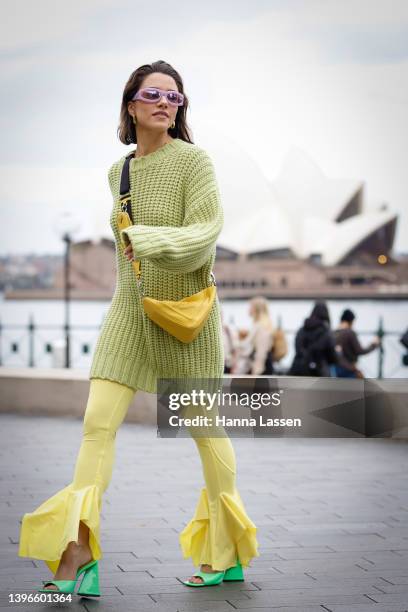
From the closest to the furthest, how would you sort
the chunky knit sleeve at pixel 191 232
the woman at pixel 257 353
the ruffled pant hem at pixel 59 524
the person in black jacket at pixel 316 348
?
the chunky knit sleeve at pixel 191 232 → the ruffled pant hem at pixel 59 524 → the person in black jacket at pixel 316 348 → the woman at pixel 257 353

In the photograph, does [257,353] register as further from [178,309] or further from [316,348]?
[178,309]

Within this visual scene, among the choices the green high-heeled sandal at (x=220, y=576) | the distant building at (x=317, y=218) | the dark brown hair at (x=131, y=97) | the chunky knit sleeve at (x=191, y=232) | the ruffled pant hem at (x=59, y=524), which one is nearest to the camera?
the chunky knit sleeve at (x=191, y=232)

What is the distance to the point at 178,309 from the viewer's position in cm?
366

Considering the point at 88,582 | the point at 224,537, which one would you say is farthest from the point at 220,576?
the point at 88,582

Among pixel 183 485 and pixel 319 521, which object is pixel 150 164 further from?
pixel 183 485

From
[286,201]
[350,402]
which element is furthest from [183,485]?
[286,201]

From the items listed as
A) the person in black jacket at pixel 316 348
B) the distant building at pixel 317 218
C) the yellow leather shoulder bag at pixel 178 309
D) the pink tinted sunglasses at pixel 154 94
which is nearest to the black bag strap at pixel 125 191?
the yellow leather shoulder bag at pixel 178 309

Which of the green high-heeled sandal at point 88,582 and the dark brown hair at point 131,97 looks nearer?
the green high-heeled sandal at point 88,582

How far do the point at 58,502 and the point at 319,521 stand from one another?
190 cm

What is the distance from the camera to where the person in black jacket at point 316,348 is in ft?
31.2

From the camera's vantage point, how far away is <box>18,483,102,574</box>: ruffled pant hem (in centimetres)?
356

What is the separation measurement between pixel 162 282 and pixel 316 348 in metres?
5.96

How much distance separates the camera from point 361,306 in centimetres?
8231

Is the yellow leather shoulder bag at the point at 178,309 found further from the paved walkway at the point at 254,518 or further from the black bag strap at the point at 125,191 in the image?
the paved walkway at the point at 254,518
